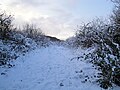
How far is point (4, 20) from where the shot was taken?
22938mm

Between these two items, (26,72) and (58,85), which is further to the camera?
(26,72)

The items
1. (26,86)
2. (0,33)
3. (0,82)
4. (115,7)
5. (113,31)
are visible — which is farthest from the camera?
Result: (0,33)

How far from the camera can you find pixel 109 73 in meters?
8.36

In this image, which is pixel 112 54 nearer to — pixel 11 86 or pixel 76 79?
pixel 76 79

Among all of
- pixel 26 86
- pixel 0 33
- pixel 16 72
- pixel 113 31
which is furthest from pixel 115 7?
pixel 0 33

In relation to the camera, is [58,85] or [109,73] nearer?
[109,73]

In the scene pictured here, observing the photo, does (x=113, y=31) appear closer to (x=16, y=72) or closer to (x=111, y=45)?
(x=111, y=45)

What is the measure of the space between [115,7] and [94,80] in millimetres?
7445

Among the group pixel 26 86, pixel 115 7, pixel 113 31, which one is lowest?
pixel 26 86

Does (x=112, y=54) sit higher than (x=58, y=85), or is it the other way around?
(x=112, y=54)

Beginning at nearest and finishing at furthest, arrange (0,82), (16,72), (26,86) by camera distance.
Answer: (26,86) → (0,82) → (16,72)

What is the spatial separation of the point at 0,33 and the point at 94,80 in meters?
14.8

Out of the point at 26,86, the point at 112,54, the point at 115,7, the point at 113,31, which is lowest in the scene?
the point at 26,86

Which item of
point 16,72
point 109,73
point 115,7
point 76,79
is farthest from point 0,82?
point 115,7
